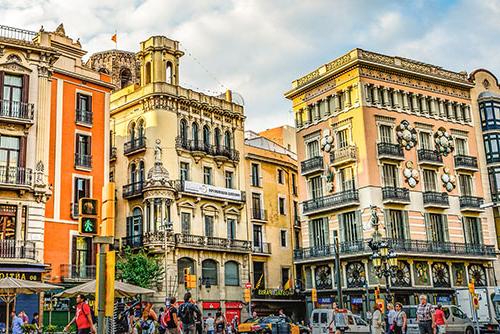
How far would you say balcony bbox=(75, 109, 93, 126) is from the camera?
128 ft

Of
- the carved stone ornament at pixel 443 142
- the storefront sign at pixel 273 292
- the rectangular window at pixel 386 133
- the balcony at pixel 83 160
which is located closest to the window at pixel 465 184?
the carved stone ornament at pixel 443 142

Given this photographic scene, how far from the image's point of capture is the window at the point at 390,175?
156 feet

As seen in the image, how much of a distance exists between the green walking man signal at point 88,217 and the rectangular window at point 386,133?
40.8 meters

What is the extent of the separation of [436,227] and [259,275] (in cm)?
1457

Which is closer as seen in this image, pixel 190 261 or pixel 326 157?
pixel 190 261

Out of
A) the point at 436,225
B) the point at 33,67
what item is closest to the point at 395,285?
the point at 436,225

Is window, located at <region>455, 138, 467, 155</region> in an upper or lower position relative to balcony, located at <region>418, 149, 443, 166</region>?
upper

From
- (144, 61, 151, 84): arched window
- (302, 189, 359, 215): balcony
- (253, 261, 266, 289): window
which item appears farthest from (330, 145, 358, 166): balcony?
(144, 61, 151, 84): arched window

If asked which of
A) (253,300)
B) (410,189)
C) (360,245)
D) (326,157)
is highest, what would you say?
(326,157)

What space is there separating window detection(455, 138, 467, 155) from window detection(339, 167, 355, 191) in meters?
10.3

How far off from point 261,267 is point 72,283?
2030 cm

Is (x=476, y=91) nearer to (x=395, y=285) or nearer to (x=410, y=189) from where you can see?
(x=410, y=189)

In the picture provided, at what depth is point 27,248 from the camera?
109 feet

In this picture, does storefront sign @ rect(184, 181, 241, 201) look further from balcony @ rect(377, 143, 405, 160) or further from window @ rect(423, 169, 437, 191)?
window @ rect(423, 169, 437, 191)
